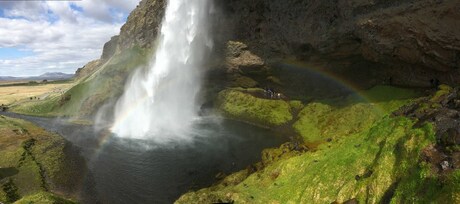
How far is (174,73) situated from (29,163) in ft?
165

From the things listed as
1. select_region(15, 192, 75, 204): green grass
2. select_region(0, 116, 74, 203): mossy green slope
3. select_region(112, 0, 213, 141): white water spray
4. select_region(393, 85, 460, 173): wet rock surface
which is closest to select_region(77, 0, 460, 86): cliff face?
select_region(112, 0, 213, 141): white water spray

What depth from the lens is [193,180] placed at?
45625mm

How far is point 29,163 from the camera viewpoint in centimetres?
5391

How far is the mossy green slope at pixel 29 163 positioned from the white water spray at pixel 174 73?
2066 cm

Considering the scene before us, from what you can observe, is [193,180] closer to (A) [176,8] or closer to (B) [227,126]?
(B) [227,126]

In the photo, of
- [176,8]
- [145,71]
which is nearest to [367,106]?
[176,8]

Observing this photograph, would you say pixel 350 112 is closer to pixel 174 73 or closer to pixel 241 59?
pixel 241 59

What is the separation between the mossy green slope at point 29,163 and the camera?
148 feet

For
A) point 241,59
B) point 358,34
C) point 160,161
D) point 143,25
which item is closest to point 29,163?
point 160,161

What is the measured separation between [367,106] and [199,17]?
50497mm

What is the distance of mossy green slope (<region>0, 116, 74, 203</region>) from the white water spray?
67.8ft

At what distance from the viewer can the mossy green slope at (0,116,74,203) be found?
148 feet

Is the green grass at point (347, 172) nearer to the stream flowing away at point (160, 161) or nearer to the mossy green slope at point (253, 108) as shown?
the stream flowing away at point (160, 161)

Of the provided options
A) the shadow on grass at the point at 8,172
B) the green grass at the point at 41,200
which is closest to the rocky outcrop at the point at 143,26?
the shadow on grass at the point at 8,172
